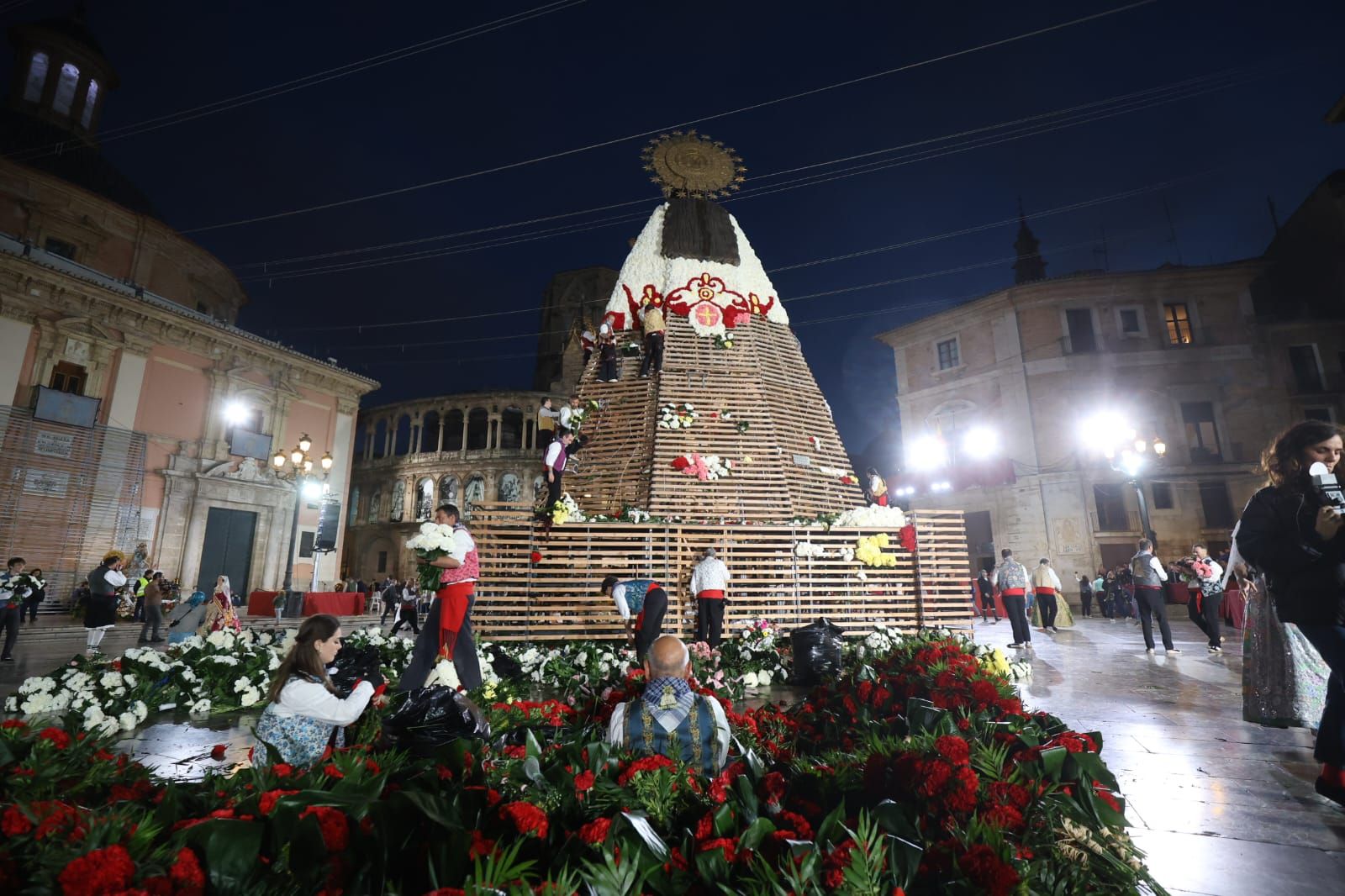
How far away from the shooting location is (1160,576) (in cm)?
966

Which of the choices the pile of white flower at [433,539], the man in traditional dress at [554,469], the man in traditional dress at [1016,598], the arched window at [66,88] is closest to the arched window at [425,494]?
the arched window at [66,88]

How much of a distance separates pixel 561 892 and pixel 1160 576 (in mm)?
11433

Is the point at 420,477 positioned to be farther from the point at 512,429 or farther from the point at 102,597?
the point at 102,597

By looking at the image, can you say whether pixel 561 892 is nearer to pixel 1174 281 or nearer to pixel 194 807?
pixel 194 807

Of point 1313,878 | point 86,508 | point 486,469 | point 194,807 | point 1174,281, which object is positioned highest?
point 1174,281

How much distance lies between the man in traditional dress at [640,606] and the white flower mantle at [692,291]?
24.6ft

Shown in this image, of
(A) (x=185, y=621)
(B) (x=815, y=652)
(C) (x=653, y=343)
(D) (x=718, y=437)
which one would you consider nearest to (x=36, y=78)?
(A) (x=185, y=621)

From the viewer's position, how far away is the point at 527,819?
6.41 ft

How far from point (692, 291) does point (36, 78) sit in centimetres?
3280

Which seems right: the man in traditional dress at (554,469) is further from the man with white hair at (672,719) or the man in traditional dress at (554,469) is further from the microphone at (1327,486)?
the microphone at (1327,486)

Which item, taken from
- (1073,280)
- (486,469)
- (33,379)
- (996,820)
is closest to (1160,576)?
(996,820)

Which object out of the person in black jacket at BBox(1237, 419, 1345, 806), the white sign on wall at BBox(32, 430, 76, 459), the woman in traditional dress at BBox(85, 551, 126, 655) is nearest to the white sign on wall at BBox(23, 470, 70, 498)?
the white sign on wall at BBox(32, 430, 76, 459)

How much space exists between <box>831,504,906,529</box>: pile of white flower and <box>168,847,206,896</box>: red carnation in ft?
34.5

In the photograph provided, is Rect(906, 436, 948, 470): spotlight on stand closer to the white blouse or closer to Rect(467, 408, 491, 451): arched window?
the white blouse
